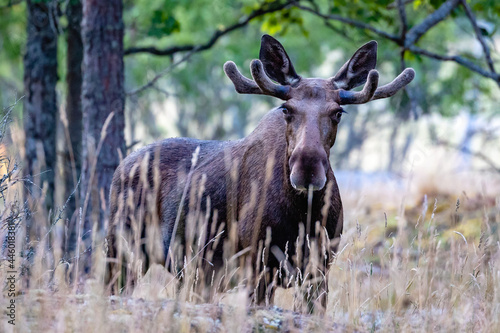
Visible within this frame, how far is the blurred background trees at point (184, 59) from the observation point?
26.1ft

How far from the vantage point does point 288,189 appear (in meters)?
5.63

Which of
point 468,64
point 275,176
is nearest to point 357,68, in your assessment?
point 275,176

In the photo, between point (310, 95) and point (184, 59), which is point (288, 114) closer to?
point (310, 95)

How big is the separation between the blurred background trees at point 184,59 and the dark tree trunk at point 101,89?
0.04ft

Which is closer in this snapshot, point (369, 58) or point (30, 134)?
point (369, 58)

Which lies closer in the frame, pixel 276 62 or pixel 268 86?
pixel 268 86

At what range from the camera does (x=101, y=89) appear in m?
7.93

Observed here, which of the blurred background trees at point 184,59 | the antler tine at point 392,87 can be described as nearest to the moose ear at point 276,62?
the antler tine at point 392,87

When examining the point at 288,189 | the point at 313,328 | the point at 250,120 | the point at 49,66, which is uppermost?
the point at 250,120

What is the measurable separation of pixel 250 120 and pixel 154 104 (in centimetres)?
480

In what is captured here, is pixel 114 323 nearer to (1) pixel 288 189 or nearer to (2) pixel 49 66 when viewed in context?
(1) pixel 288 189

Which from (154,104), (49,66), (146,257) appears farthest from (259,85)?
(154,104)

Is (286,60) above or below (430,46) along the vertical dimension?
below

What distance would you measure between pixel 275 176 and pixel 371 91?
1.11 m
